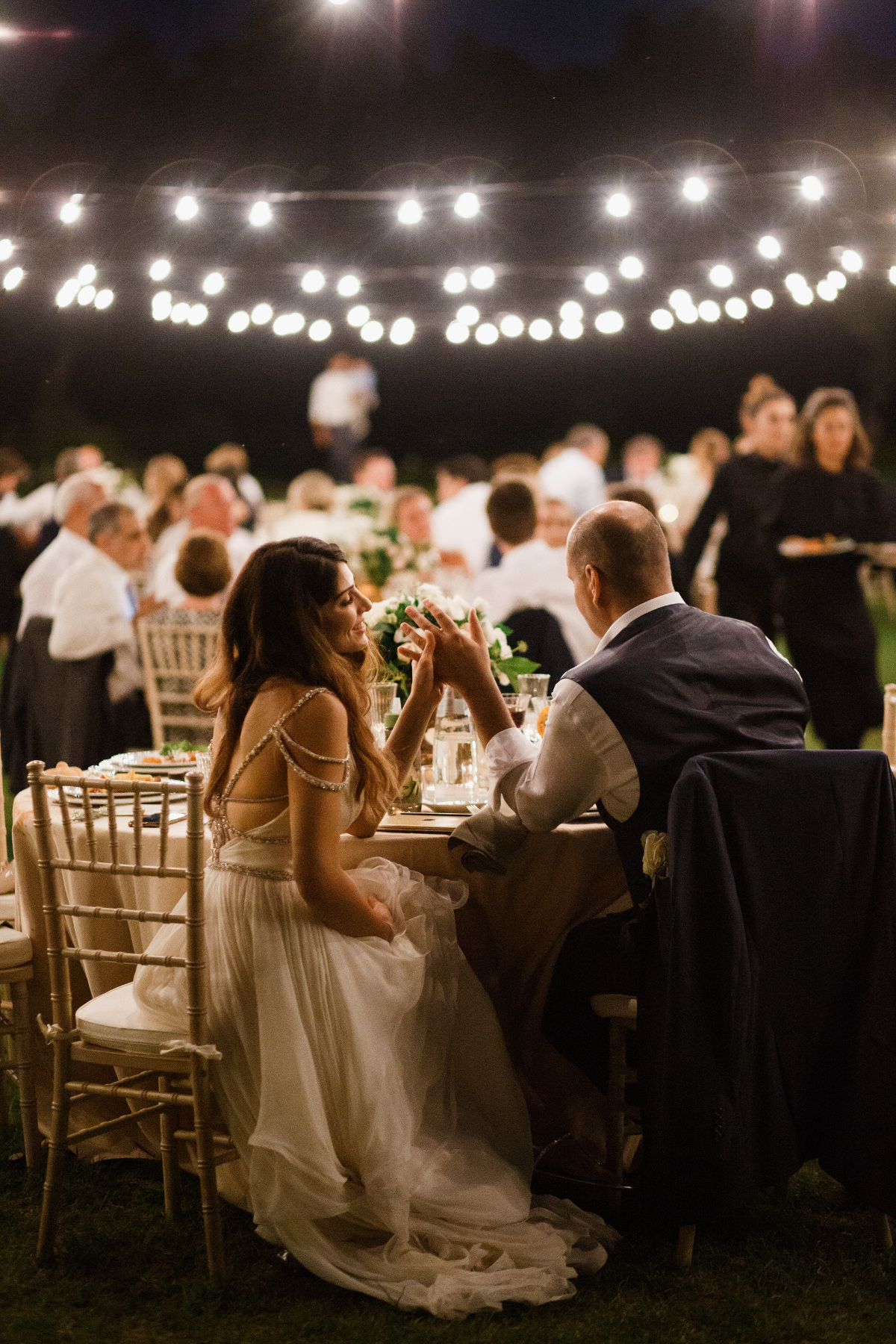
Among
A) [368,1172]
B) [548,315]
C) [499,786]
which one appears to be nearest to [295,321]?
[548,315]

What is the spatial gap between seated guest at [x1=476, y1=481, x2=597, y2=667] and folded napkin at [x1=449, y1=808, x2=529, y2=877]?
2.95 m

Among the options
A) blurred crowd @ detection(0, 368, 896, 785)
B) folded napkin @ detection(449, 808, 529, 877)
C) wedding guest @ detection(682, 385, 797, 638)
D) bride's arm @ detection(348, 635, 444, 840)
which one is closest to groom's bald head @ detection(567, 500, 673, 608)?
bride's arm @ detection(348, 635, 444, 840)

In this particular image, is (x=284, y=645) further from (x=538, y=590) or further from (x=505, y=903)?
(x=538, y=590)

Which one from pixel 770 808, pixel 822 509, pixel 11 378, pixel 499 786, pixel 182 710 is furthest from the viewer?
pixel 11 378

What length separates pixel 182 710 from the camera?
5.44 metres

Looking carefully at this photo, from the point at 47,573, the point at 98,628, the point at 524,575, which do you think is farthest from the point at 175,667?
the point at 47,573

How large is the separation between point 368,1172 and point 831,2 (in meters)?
6.69

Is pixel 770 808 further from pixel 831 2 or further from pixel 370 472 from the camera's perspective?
pixel 831 2

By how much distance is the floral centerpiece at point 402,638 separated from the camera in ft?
9.16

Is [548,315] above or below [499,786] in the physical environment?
above

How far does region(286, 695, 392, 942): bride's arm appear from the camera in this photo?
2.15m

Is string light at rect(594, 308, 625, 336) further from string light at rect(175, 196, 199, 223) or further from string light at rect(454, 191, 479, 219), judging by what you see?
string light at rect(175, 196, 199, 223)

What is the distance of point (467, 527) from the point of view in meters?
7.08

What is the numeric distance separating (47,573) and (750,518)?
12.8 feet
